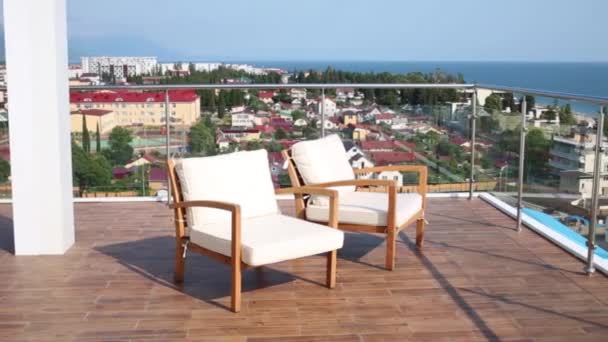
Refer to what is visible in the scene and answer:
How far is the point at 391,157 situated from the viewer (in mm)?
5988

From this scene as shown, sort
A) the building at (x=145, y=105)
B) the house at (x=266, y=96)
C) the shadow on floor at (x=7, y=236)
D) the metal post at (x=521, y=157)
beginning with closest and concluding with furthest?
the shadow on floor at (x=7, y=236) < the metal post at (x=521, y=157) < the building at (x=145, y=105) < the house at (x=266, y=96)

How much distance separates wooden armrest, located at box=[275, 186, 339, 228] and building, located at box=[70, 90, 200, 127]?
82.2 inches

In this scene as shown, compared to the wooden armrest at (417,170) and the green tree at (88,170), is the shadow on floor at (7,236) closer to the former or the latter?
the green tree at (88,170)

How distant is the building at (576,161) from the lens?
426cm

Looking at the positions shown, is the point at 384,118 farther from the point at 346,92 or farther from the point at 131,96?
the point at 131,96

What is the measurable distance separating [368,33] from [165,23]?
26.0ft

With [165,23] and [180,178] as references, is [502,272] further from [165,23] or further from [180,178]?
[165,23]

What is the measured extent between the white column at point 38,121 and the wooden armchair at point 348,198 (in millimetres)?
1515

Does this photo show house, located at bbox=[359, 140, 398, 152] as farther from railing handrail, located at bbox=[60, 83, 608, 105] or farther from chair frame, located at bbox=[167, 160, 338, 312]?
chair frame, located at bbox=[167, 160, 338, 312]

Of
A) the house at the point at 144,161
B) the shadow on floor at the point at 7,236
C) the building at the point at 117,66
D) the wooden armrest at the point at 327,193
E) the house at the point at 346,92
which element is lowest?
the shadow on floor at the point at 7,236

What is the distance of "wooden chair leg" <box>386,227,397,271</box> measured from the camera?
4148 millimetres

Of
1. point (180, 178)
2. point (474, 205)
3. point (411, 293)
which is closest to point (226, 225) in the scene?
point (180, 178)

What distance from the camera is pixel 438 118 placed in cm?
636

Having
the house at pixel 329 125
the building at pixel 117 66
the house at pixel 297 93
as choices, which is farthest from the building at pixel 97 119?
the house at pixel 329 125
